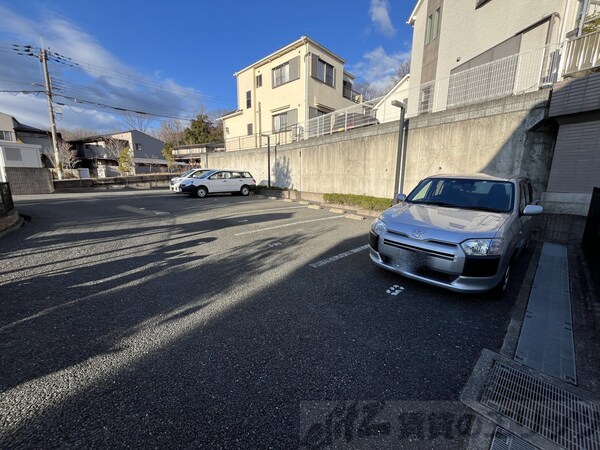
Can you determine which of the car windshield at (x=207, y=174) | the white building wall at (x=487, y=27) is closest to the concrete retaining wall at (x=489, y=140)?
the white building wall at (x=487, y=27)

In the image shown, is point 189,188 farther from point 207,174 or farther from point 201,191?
point 207,174

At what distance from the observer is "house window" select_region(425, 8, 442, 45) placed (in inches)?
455

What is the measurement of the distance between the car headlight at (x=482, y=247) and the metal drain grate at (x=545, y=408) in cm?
120

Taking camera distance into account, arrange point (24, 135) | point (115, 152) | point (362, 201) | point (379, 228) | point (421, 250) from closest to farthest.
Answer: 1. point (421, 250)
2. point (379, 228)
3. point (362, 201)
4. point (24, 135)
5. point (115, 152)

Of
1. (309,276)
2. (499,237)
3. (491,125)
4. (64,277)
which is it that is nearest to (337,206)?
(491,125)

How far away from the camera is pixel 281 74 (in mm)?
18125

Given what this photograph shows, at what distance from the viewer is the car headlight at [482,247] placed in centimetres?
285

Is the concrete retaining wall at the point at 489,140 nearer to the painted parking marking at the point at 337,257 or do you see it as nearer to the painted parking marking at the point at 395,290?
the painted parking marking at the point at 337,257

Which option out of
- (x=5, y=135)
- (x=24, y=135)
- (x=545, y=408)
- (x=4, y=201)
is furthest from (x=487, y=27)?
(x=24, y=135)

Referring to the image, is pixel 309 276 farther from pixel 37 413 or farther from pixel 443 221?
pixel 37 413

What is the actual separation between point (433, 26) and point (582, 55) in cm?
915

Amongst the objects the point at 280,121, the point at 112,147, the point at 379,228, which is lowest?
the point at 379,228

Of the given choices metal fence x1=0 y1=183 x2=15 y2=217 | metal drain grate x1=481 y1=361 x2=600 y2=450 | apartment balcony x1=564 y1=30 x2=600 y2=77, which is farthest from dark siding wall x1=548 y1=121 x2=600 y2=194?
metal fence x1=0 y1=183 x2=15 y2=217

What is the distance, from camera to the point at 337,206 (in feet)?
32.0
